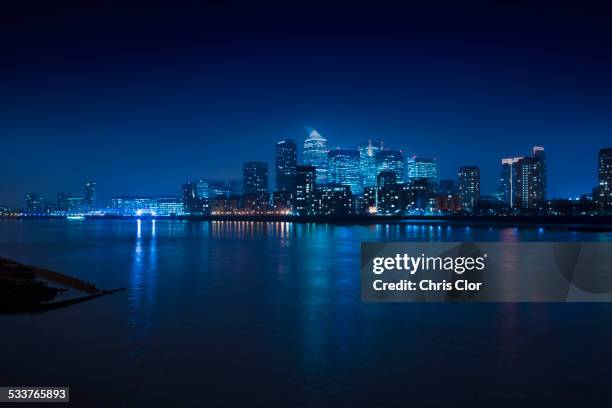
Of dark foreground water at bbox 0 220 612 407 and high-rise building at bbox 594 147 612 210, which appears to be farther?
high-rise building at bbox 594 147 612 210

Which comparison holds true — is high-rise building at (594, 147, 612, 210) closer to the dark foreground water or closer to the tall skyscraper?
the tall skyscraper

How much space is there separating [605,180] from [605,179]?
14.5 inches

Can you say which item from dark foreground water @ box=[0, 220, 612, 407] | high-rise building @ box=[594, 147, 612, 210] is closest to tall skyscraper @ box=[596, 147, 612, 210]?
high-rise building @ box=[594, 147, 612, 210]

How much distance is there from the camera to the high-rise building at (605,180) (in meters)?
181

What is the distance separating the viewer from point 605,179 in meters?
185

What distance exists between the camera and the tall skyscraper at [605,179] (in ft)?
593

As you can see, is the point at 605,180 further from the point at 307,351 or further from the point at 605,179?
the point at 307,351

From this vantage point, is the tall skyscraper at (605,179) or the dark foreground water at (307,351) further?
the tall skyscraper at (605,179)

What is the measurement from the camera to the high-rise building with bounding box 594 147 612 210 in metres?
181

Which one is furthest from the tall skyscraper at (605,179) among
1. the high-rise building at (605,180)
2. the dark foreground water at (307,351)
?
the dark foreground water at (307,351)

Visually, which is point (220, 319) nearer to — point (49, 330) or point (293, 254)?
point (49, 330)

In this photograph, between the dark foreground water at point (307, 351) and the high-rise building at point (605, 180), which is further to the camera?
the high-rise building at point (605, 180)

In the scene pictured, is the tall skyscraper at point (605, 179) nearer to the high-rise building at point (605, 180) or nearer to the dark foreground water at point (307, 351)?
the high-rise building at point (605, 180)

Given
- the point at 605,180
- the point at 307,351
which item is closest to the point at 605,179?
the point at 605,180
